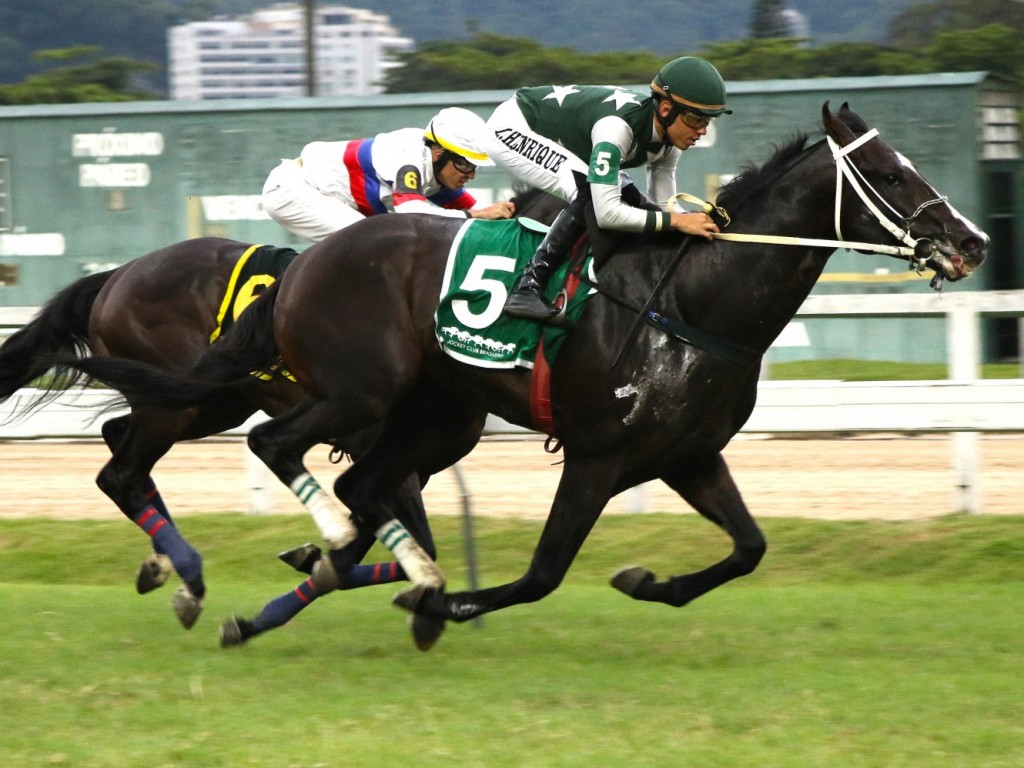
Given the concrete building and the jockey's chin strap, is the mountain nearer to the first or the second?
the concrete building

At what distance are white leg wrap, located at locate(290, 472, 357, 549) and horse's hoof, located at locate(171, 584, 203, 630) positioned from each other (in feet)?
2.50

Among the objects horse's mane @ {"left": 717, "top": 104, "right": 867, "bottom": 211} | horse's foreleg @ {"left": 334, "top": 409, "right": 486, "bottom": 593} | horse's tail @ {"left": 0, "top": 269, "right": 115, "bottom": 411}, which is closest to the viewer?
horse's mane @ {"left": 717, "top": 104, "right": 867, "bottom": 211}

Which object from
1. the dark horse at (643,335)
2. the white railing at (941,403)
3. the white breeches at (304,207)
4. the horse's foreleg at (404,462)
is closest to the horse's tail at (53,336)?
the white railing at (941,403)

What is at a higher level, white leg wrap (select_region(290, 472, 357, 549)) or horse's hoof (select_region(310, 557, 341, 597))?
white leg wrap (select_region(290, 472, 357, 549))

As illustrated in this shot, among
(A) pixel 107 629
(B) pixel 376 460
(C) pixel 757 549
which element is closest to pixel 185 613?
(A) pixel 107 629

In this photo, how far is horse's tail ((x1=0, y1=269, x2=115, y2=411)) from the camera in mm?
7797

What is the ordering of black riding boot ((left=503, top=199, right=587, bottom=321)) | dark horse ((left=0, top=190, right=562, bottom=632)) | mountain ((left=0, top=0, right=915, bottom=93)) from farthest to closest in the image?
mountain ((left=0, top=0, right=915, bottom=93)) → dark horse ((left=0, top=190, right=562, bottom=632)) → black riding boot ((left=503, top=199, right=587, bottom=321))

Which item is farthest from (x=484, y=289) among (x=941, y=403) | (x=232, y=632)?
(x=941, y=403)

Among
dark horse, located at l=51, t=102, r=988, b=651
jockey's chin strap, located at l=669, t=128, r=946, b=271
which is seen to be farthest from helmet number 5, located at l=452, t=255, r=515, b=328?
jockey's chin strap, located at l=669, t=128, r=946, b=271

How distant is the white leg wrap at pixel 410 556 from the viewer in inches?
238

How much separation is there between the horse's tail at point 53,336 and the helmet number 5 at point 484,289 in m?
2.51

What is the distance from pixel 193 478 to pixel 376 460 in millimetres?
4895

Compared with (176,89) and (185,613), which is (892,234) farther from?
(176,89)

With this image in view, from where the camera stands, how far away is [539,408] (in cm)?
596
